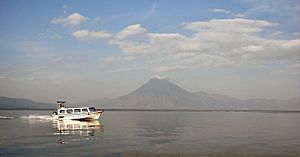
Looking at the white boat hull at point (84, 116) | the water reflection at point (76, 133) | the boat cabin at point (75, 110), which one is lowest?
the water reflection at point (76, 133)

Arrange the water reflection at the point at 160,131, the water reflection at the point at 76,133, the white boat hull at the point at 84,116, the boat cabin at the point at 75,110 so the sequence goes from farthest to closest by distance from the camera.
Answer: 1. the boat cabin at the point at 75,110
2. the white boat hull at the point at 84,116
3. the water reflection at the point at 76,133
4. the water reflection at the point at 160,131

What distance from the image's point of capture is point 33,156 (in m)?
37.1

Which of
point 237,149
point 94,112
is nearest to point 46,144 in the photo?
point 237,149

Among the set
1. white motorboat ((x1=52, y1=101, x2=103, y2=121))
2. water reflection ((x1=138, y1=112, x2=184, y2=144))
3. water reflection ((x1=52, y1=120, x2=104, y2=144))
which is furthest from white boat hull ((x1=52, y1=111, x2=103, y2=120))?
water reflection ((x1=52, y1=120, x2=104, y2=144))

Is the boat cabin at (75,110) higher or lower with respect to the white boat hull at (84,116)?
higher

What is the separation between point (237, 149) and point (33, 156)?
2431 centimetres

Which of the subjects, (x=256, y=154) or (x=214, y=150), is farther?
(x=214, y=150)

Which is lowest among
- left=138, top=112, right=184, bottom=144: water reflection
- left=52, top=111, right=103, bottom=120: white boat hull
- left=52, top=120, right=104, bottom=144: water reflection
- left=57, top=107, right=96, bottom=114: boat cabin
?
left=138, top=112, right=184, bottom=144: water reflection

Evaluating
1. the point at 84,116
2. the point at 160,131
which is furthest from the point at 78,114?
the point at 160,131

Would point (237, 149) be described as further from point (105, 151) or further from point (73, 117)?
point (73, 117)

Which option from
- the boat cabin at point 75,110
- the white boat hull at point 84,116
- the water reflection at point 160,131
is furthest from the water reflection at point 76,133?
the boat cabin at point 75,110

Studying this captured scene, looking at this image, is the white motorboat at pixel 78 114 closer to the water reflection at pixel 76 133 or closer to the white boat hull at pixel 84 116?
the white boat hull at pixel 84 116

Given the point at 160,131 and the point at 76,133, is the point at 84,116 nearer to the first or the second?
the point at 160,131

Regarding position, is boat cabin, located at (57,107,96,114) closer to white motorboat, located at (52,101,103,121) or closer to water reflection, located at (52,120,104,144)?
white motorboat, located at (52,101,103,121)
